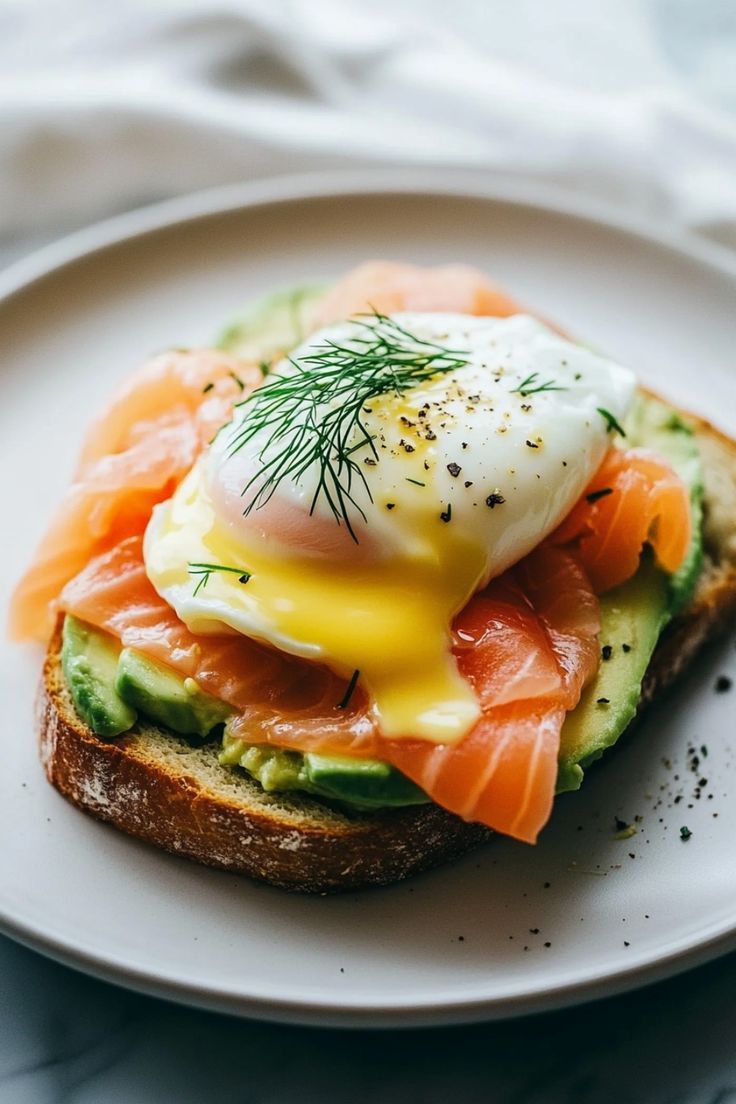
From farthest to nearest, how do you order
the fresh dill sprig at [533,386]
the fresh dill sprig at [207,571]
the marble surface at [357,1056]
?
the fresh dill sprig at [533,386]
the fresh dill sprig at [207,571]
the marble surface at [357,1056]

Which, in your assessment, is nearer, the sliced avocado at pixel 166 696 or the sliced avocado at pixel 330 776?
the sliced avocado at pixel 330 776

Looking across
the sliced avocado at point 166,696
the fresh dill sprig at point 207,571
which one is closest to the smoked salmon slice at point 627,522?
the fresh dill sprig at point 207,571

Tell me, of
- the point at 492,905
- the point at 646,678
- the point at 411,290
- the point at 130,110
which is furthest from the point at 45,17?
the point at 492,905

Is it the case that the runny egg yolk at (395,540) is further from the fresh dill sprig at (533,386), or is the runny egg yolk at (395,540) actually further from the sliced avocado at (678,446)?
the sliced avocado at (678,446)

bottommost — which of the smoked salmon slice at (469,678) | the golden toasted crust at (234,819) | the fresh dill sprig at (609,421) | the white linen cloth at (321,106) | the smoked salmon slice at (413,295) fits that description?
the golden toasted crust at (234,819)

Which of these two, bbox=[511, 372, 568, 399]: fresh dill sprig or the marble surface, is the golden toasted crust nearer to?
the marble surface

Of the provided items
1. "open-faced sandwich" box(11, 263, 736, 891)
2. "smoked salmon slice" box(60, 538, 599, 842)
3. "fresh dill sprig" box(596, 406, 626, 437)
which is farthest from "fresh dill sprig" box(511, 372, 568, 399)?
"smoked salmon slice" box(60, 538, 599, 842)
